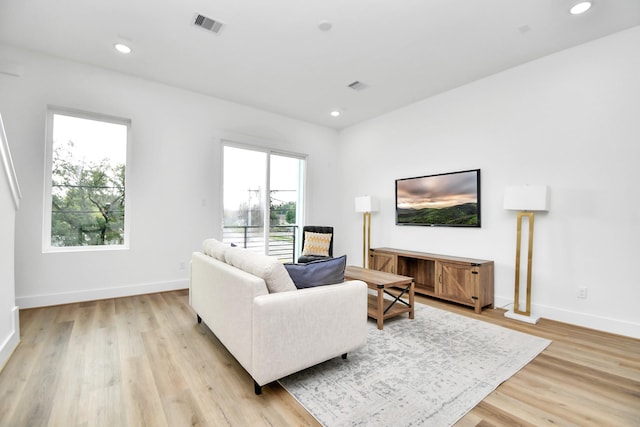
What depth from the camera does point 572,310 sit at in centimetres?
300

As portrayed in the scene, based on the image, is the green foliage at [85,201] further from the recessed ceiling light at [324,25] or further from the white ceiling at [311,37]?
the recessed ceiling light at [324,25]

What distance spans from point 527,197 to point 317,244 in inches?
117

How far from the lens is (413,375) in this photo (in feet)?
6.48

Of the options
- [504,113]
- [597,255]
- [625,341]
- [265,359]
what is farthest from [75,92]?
[625,341]

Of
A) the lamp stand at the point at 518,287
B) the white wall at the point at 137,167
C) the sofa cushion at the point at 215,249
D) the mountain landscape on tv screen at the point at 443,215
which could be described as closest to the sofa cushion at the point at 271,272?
the sofa cushion at the point at 215,249

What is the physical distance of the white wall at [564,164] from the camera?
2725 millimetres

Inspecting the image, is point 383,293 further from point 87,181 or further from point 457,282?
point 87,181

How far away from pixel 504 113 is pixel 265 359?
3.82 metres

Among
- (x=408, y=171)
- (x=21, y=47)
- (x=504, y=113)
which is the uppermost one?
(x=21, y=47)

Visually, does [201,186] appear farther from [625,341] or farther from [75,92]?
[625,341]

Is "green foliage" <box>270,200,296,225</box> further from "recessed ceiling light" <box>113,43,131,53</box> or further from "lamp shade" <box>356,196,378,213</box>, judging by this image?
"recessed ceiling light" <box>113,43,131,53</box>

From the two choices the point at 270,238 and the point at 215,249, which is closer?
the point at 215,249

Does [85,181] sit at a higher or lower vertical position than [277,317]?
higher

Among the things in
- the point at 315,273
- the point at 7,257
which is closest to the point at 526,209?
the point at 315,273
